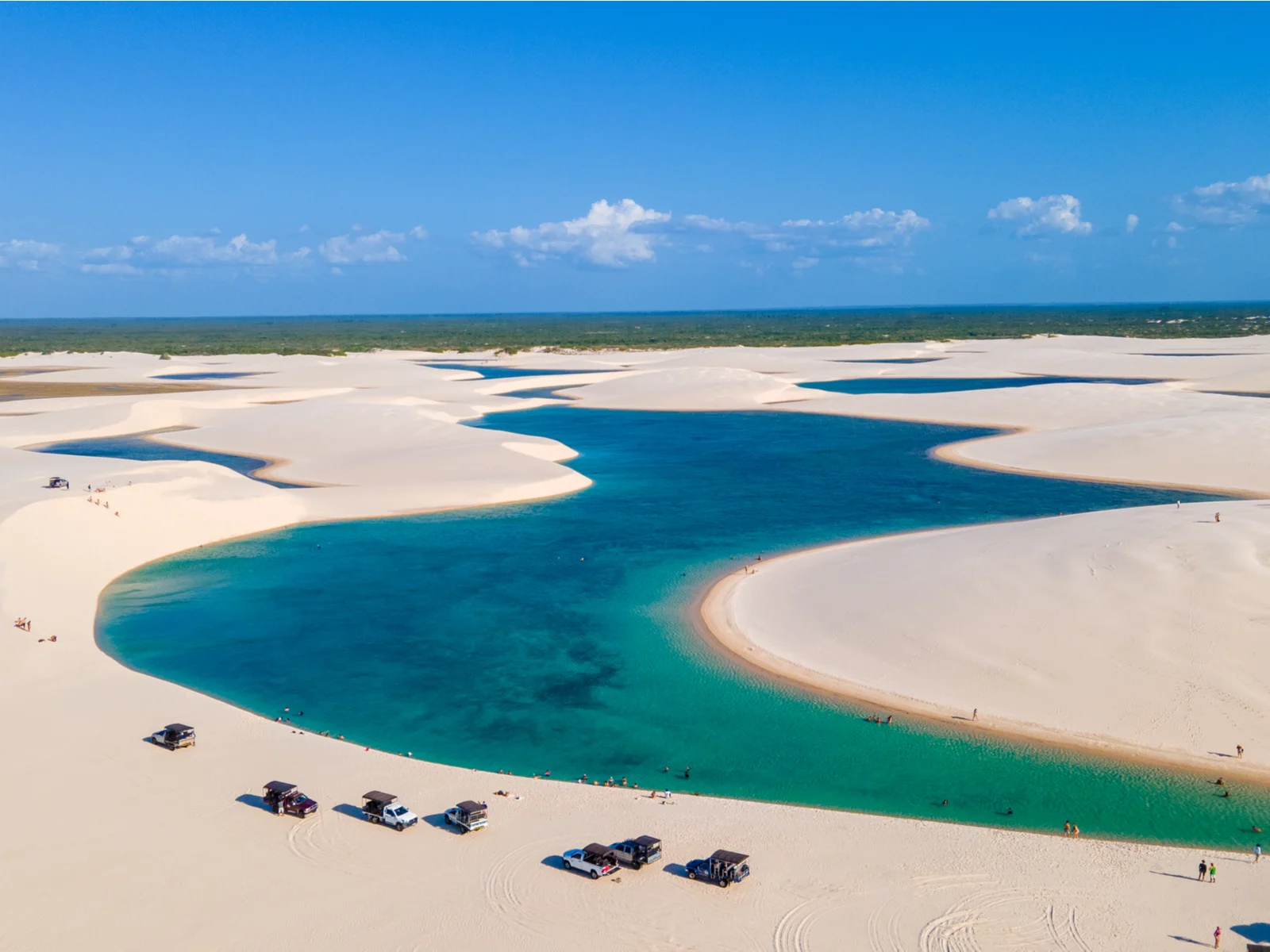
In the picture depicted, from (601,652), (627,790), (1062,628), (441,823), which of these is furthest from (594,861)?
(1062,628)

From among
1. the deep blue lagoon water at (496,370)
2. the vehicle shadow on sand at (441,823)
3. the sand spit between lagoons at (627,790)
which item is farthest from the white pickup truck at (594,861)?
the deep blue lagoon water at (496,370)

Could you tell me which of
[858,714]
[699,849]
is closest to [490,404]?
[858,714]

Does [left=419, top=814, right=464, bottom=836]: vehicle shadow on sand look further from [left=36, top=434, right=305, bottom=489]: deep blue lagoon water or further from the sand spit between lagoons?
[left=36, top=434, right=305, bottom=489]: deep blue lagoon water

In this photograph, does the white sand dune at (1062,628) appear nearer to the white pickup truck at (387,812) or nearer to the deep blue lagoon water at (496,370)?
the white pickup truck at (387,812)

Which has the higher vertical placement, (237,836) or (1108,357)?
(1108,357)

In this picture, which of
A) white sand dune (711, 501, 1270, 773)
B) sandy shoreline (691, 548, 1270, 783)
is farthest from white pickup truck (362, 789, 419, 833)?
white sand dune (711, 501, 1270, 773)

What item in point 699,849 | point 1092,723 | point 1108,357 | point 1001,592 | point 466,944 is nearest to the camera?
point 466,944

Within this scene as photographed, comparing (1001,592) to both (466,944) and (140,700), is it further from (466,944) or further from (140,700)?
(140,700)

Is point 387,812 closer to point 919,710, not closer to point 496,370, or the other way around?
point 919,710
